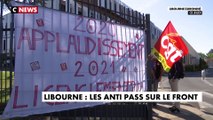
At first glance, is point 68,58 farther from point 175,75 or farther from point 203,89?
point 203,89

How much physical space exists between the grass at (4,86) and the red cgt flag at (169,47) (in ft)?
10.6

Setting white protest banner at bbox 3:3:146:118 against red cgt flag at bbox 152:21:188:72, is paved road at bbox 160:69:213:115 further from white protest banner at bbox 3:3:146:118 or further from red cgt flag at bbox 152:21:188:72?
white protest banner at bbox 3:3:146:118

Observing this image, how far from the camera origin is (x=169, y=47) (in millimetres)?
7863

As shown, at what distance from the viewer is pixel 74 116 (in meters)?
7.02

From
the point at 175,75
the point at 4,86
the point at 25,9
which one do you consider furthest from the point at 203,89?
the point at 25,9

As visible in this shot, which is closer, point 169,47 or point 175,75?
point 169,47

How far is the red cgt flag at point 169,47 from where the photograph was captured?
783cm

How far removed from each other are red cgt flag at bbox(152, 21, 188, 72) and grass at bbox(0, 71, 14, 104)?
3222mm

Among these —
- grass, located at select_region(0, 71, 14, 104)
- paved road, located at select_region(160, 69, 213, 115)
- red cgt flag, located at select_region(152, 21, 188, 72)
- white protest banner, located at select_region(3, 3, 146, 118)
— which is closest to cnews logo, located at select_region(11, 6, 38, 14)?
white protest banner, located at select_region(3, 3, 146, 118)

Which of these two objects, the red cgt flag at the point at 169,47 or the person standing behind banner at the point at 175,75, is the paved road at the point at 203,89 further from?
the red cgt flag at the point at 169,47

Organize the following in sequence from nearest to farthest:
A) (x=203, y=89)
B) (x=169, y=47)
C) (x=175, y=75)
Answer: (x=169, y=47) → (x=175, y=75) → (x=203, y=89)

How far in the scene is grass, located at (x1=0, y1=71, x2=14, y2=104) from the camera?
19.6ft

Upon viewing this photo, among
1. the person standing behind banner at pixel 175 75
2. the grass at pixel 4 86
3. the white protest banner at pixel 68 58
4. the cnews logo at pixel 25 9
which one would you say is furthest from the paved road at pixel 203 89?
the cnews logo at pixel 25 9

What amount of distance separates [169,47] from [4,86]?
336 cm
